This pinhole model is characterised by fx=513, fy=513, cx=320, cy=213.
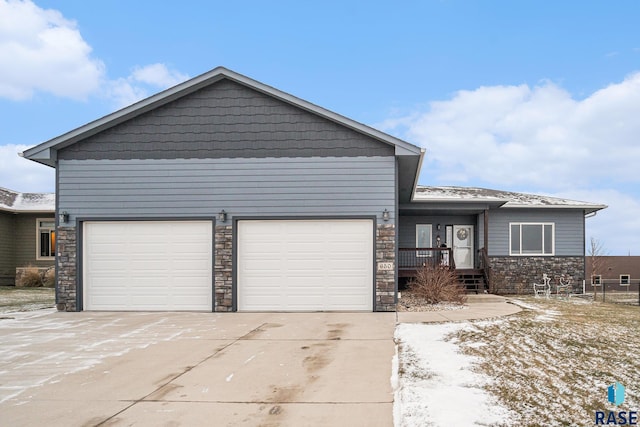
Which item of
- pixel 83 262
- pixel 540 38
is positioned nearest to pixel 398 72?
pixel 540 38

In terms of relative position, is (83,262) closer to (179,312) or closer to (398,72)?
(179,312)

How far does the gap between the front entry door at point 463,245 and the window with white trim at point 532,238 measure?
150 cm

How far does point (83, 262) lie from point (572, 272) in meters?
16.5

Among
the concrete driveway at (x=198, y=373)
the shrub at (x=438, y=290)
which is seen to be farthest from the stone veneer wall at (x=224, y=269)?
the shrub at (x=438, y=290)

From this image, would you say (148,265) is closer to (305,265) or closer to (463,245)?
(305,265)

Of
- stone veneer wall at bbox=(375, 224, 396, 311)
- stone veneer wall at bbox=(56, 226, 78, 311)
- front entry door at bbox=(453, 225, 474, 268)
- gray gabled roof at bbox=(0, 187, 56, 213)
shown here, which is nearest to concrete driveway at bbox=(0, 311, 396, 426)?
stone veneer wall at bbox=(375, 224, 396, 311)

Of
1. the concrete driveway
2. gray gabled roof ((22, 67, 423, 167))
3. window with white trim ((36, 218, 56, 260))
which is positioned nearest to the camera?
the concrete driveway

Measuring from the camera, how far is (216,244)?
12156 millimetres

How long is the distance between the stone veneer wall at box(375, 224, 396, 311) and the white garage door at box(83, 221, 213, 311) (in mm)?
3984

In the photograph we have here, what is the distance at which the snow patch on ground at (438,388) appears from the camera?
177 inches

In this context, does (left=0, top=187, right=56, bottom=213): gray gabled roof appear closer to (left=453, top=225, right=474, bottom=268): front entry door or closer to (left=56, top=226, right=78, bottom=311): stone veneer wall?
(left=56, top=226, right=78, bottom=311): stone veneer wall

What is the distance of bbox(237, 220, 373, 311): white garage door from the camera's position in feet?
39.2

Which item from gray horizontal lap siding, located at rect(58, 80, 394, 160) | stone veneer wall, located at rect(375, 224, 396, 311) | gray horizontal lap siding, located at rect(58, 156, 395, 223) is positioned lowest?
stone veneer wall, located at rect(375, 224, 396, 311)

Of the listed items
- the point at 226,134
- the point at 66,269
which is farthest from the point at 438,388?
the point at 66,269
